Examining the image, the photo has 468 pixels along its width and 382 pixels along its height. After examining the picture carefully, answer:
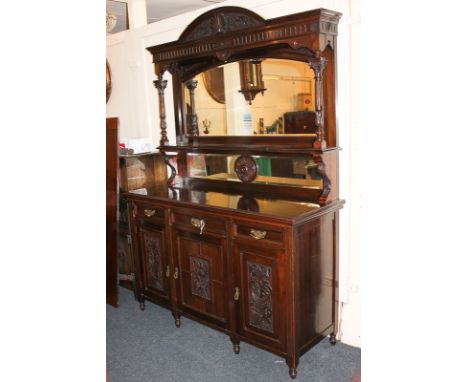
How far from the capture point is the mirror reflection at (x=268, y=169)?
8.64 ft

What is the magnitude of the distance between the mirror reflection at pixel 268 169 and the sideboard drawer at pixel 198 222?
1.50 feet

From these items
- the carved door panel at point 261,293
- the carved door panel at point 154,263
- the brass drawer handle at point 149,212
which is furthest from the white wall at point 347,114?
the carved door panel at point 154,263

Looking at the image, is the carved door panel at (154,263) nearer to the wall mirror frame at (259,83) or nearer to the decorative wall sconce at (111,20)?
the wall mirror frame at (259,83)

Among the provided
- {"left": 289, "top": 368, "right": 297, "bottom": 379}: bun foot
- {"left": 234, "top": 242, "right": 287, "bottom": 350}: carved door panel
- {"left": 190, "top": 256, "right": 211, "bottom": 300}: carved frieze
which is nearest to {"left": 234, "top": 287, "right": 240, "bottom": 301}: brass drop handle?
{"left": 234, "top": 242, "right": 287, "bottom": 350}: carved door panel

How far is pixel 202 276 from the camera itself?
282 centimetres

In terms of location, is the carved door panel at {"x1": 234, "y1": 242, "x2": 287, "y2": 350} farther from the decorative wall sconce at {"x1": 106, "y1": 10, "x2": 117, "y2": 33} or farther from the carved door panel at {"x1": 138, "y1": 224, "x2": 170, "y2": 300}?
the decorative wall sconce at {"x1": 106, "y1": 10, "x2": 117, "y2": 33}

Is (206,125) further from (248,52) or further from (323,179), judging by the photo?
(323,179)

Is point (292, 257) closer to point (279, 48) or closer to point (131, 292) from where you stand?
point (279, 48)

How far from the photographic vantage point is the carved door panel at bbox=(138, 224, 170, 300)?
3094 mm

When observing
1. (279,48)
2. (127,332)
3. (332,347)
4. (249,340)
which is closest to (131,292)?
(127,332)

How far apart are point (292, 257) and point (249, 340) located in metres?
0.68

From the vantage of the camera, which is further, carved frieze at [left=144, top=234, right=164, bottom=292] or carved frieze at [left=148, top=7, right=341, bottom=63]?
carved frieze at [left=144, top=234, right=164, bottom=292]

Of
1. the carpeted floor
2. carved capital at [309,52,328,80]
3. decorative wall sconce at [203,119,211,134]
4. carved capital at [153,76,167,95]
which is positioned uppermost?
carved capital at [153,76,167,95]
